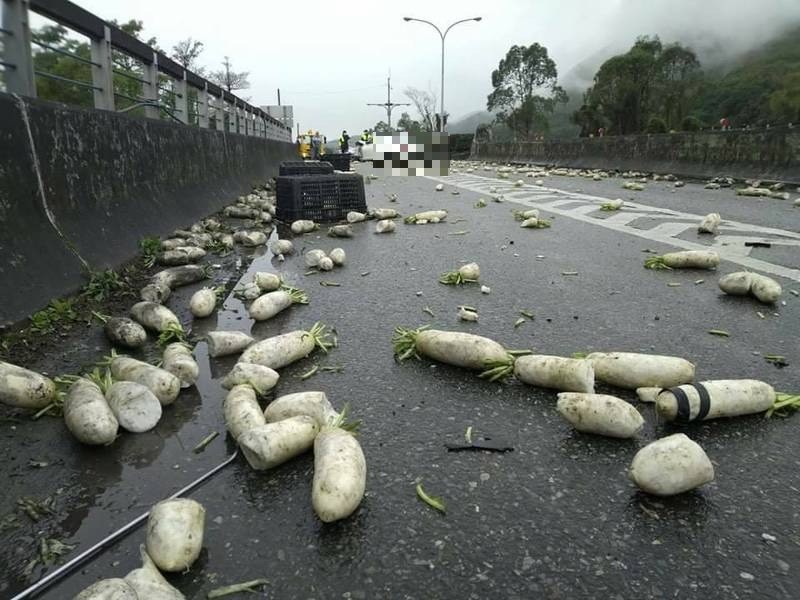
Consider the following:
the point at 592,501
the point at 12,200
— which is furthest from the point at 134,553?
the point at 12,200

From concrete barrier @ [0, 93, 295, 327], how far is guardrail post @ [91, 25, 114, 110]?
18.2 inches

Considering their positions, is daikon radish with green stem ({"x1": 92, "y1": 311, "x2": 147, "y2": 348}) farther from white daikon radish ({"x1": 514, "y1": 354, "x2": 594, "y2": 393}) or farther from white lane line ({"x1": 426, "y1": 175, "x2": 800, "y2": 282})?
white lane line ({"x1": 426, "y1": 175, "x2": 800, "y2": 282})

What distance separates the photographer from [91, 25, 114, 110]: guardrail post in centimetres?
627

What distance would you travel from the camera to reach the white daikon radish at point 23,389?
103 inches

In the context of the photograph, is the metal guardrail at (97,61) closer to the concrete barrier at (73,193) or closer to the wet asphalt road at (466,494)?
the concrete barrier at (73,193)

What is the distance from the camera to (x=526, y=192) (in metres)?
14.7

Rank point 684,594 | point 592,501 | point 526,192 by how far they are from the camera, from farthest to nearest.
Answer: point 526,192, point 592,501, point 684,594

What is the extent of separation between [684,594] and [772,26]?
258100 millimetres

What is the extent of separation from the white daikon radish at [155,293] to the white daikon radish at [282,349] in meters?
1.51

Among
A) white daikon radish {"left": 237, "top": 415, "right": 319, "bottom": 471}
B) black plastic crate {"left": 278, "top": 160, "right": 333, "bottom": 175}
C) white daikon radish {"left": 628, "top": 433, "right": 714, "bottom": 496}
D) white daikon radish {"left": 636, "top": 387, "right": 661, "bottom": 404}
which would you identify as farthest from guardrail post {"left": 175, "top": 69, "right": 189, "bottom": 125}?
white daikon radish {"left": 628, "top": 433, "right": 714, "bottom": 496}

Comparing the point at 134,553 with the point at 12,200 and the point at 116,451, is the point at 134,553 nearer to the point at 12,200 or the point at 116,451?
the point at 116,451

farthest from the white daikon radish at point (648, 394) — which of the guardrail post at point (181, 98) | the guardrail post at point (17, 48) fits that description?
the guardrail post at point (181, 98)

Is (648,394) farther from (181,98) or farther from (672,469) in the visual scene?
(181,98)

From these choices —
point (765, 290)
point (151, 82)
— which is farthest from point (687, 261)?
point (151, 82)
